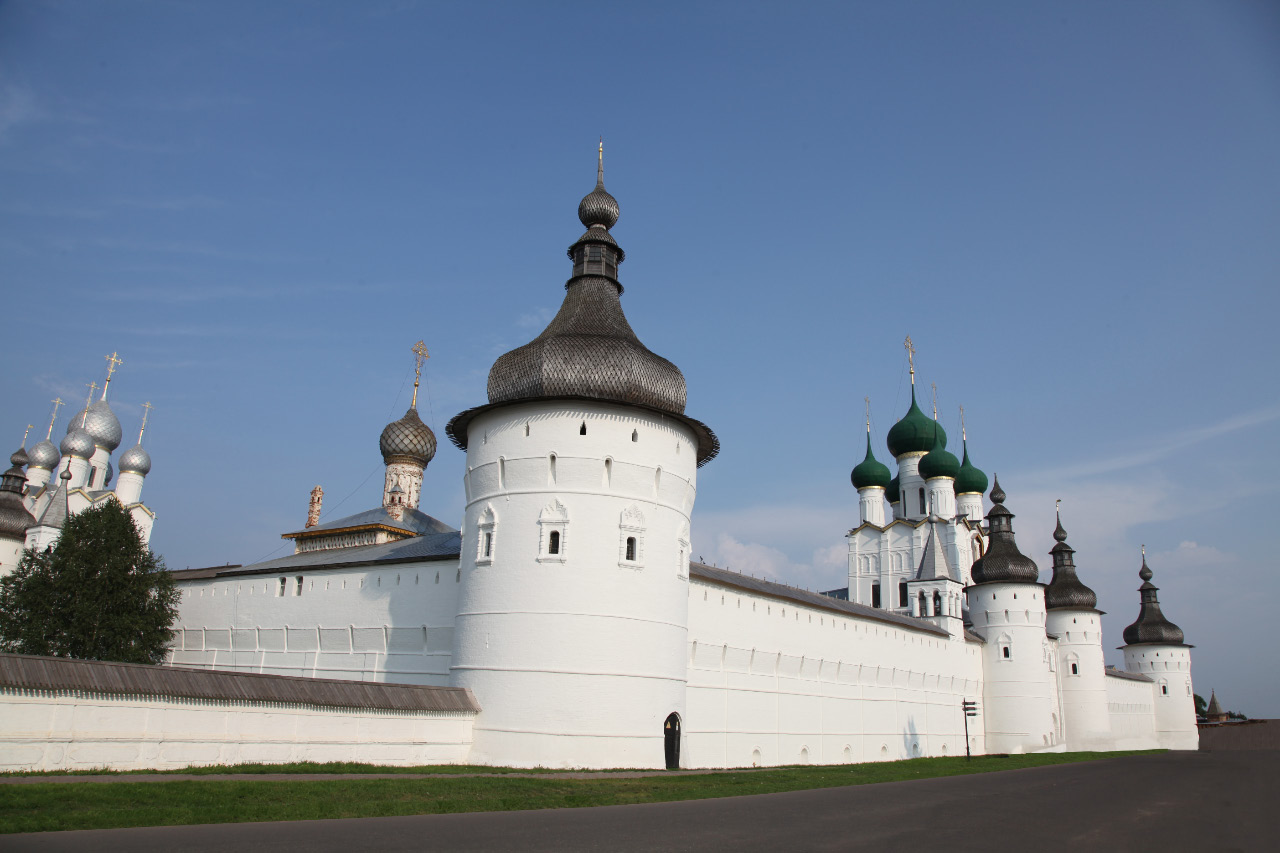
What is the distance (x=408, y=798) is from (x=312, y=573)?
14.3 meters

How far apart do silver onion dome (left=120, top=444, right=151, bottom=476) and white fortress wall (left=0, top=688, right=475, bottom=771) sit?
1325 inches

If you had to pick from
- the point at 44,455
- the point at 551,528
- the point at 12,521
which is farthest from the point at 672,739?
the point at 44,455

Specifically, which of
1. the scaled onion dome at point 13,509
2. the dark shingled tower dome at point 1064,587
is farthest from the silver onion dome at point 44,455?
the dark shingled tower dome at point 1064,587

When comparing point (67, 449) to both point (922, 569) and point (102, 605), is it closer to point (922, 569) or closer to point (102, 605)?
point (102, 605)

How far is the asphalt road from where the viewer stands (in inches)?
272

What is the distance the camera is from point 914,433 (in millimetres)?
45438

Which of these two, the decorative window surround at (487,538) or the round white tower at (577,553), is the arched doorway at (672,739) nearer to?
the round white tower at (577,553)

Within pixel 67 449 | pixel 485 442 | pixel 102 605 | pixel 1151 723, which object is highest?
pixel 67 449

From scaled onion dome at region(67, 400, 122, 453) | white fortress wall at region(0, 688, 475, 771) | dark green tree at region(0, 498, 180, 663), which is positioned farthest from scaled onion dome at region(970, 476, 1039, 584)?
scaled onion dome at region(67, 400, 122, 453)

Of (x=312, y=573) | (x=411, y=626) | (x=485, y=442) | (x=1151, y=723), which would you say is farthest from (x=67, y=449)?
(x=1151, y=723)

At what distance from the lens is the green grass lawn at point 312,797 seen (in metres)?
7.68

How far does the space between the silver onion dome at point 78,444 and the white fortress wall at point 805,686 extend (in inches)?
1314

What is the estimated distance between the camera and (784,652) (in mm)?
22734

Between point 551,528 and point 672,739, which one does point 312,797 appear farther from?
point 672,739
